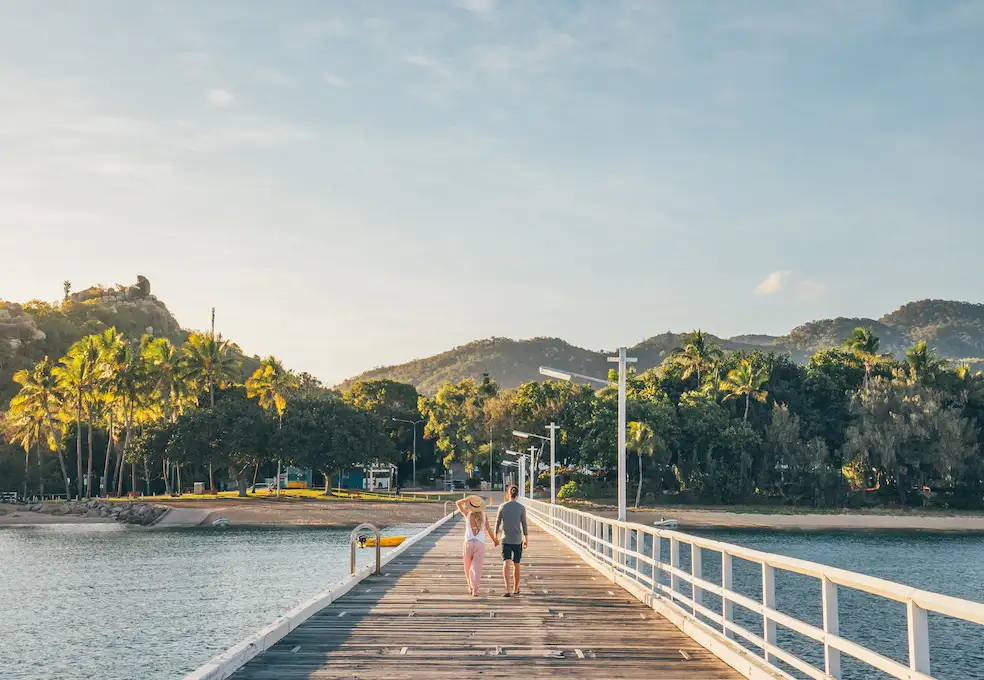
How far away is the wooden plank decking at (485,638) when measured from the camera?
934 cm

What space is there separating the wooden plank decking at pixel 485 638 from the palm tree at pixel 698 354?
85770 millimetres

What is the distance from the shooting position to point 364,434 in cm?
9194

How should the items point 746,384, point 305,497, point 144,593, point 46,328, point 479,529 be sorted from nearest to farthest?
point 479,529, point 144,593, point 305,497, point 746,384, point 46,328

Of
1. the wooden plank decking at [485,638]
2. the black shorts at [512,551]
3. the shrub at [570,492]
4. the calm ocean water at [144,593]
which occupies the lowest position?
the calm ocean water at [144,593]

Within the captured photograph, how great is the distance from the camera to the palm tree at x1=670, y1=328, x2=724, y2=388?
10169cm

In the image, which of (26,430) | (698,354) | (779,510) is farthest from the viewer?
(698,354)

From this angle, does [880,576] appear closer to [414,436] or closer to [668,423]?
[668,423]

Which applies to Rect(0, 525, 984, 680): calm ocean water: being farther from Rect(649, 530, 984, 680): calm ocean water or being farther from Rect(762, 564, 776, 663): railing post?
Rect(762, 564, 776, 663): railing post

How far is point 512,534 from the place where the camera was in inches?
623

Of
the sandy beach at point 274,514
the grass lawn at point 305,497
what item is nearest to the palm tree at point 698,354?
the grass lawn at point 305,497

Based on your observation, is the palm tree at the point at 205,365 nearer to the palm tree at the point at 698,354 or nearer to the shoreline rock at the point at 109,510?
the shoreline rock at the point at 109,510

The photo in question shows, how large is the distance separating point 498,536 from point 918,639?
11.0m

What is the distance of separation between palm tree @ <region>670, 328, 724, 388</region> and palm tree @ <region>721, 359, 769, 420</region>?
20.5 ft

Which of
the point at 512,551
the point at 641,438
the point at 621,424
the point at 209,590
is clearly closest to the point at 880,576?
the point at 621,424
